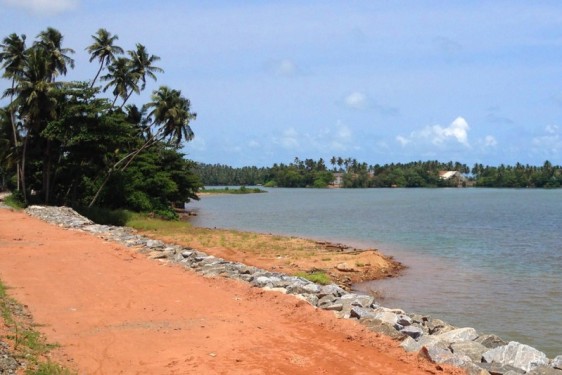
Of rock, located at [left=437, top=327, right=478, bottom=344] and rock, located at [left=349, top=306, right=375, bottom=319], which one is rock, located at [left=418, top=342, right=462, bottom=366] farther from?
rock, located at [left=349, top=306, right=375, bottom=319]

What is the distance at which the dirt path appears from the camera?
8.28m

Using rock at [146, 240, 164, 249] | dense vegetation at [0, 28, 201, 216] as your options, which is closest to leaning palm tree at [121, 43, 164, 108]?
dense vegetation at [0, 28, 201, 216]

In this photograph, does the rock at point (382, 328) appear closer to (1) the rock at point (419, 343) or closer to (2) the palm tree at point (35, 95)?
(1) the rock at point (419, 343)

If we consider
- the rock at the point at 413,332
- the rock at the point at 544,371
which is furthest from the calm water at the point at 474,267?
the rock at the point at 544,371

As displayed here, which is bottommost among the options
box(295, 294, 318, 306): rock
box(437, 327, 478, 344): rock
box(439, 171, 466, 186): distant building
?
box(437, 327, 478, 344): rock

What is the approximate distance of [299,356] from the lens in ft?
28.6

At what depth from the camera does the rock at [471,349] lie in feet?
30.0

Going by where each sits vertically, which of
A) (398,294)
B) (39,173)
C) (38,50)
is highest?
(38,50)

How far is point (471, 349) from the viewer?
9398mm

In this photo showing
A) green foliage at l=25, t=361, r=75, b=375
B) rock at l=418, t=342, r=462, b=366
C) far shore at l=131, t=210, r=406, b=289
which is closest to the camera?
green foliage at l=25, t=361, r=75, b=375

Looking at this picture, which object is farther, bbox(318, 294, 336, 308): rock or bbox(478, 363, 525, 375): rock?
bbox(318, 294, 336, 308): rock

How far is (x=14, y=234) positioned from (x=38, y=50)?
62.0 ft

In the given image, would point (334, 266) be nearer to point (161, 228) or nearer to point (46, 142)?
point (161, 228)

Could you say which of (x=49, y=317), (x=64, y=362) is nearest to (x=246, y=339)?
(x=64, y=362)
